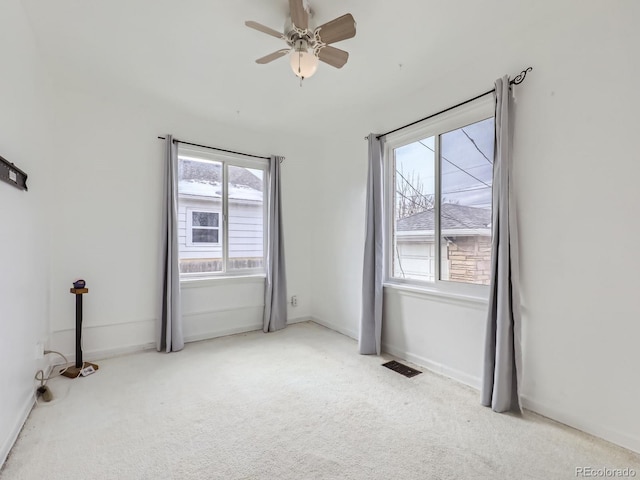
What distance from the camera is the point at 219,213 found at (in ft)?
12.4

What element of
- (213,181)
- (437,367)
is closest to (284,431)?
(437,367)

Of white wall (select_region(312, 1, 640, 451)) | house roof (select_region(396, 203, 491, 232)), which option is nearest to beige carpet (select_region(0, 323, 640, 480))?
white wall (select_region(312, 1, 640, 451))

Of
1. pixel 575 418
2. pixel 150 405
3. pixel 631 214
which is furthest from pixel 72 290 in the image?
pixel 631 214

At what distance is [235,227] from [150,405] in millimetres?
2179

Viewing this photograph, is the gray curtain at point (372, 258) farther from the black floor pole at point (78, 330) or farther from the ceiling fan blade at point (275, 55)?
the black floor pole at point (78, 330)

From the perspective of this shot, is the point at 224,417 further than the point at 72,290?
No

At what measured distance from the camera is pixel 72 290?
267 cm

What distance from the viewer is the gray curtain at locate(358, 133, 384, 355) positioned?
3125 mm

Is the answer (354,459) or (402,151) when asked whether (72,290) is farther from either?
(402,151)

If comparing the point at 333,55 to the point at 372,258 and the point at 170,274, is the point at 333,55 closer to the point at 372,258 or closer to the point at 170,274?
the point at 372,258

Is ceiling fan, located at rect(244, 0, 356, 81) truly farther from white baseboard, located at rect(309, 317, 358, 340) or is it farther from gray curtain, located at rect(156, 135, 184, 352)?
white baseboard, located at rect(309, 317, 358, 340)

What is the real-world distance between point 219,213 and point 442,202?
258cm

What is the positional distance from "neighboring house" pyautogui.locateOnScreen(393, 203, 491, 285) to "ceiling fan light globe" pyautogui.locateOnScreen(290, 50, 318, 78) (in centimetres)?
163

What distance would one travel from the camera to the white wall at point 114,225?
9.35ft
